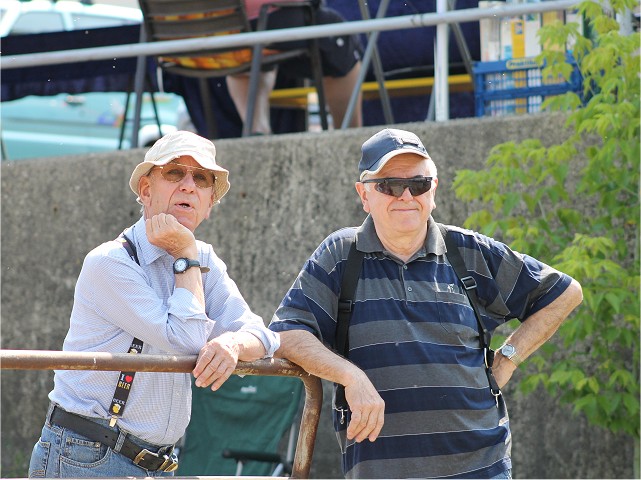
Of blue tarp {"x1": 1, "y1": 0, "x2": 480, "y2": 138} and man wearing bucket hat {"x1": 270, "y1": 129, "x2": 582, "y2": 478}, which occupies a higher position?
blue tarp {"x1": 1, "y1": 0, "x2": 480, "y2": 138}

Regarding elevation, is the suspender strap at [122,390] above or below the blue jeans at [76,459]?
above

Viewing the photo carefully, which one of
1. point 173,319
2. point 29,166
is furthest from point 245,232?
point 173,319

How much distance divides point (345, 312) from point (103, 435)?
0.80 meters

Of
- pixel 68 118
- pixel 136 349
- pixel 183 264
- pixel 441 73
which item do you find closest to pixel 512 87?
pixel 441 73

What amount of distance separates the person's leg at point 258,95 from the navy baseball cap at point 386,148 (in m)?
2.85

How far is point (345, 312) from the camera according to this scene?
3.34 m

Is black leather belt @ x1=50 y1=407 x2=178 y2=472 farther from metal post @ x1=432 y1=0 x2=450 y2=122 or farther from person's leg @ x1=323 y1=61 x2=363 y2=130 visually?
person's leg @ x1=323 y1=61 x2=363 y2=130

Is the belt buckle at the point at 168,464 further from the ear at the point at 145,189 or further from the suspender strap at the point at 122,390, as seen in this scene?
the ear at the point at 145,189

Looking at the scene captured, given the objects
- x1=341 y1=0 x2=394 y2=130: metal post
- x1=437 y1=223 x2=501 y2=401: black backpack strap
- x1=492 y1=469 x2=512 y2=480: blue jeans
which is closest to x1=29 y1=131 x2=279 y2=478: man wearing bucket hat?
x1=437 y1=223 x2=501 y2=401: black backpack strap

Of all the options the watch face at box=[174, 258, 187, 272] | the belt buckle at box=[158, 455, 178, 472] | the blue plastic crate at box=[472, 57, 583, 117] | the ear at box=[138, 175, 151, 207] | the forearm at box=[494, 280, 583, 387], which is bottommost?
the belt buckle at box=[158, 455, 178, 472]

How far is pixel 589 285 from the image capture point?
470cm

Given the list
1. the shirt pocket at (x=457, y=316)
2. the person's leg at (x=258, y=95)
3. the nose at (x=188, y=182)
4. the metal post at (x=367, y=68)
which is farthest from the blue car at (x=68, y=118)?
the shirt pocket at (x=457, y=316)

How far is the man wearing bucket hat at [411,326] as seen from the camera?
326 centimetres

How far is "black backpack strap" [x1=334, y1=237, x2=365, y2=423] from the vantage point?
11.0 ft
